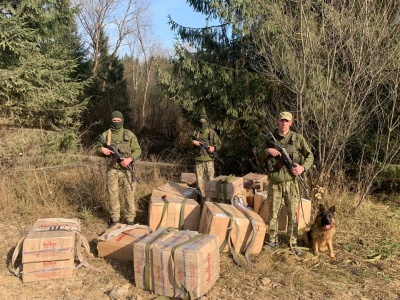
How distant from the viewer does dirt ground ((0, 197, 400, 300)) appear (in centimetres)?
391

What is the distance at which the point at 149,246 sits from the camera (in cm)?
392

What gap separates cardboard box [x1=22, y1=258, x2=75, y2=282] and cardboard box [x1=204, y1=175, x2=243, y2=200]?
9.33ft

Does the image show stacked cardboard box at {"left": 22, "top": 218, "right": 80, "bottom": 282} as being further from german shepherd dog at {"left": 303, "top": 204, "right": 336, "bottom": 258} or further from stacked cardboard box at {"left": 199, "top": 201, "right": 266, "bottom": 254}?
german shepherd dog at {"left": 303, "top": 204, "right": 336, "bottom": 258}

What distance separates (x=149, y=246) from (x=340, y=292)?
2.25 metres

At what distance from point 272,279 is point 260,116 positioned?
563cm

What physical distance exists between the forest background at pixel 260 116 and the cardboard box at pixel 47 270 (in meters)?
0.15

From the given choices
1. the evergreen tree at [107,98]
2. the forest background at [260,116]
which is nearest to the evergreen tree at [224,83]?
the forest background at [260,116]

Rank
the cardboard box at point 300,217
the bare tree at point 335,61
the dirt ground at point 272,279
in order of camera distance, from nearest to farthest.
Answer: the dirt ground at point 272,279 → the cardboard box at point 300,217 → the bare tree at point 335,61

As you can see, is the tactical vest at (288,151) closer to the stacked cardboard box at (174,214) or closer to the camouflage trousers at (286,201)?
the camouflage trousers at (286,201)

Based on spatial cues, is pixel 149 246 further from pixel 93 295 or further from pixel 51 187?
pixel 51 187

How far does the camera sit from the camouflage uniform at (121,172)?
5.75 metres

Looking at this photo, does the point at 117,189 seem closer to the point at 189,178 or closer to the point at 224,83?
the point at 189,178

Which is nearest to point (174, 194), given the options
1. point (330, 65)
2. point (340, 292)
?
point (340, 292)

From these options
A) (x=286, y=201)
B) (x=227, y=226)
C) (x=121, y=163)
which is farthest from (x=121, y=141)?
(x=286, y=201)
